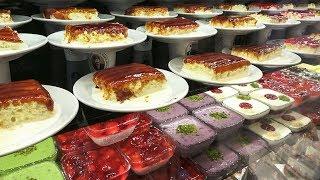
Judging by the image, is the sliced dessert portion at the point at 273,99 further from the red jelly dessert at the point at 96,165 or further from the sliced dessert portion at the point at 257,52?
the red jelly dessert at the point at 96,165

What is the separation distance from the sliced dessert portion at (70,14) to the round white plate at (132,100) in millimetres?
453

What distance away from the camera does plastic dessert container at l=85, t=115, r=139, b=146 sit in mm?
1424

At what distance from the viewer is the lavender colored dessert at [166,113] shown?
72.3 inches

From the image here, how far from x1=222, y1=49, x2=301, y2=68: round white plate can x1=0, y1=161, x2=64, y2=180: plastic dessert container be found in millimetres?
1407

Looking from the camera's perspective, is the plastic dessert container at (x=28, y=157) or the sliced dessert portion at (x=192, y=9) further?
the sliced dessert portion at (x=192, y=9)

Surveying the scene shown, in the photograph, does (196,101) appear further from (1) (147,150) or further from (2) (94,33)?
(2) (94,33)

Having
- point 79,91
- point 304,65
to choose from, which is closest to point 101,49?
point 79,91

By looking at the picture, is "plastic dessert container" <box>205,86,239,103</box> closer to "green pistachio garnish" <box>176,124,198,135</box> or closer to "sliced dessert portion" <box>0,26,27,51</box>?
"green pistachio garnish" <box>176,124,198,135</box>

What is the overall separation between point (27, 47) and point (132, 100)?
0.52 meters

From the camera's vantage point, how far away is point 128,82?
4.28 ft

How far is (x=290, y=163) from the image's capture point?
2035 mm

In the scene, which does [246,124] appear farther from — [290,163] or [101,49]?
[101,49]

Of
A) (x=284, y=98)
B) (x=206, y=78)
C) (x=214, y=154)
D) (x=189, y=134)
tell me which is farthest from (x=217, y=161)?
(x=284, y=98)

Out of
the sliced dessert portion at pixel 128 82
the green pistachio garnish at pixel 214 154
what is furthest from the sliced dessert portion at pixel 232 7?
the sliced dessert portion at pixel 128 82
